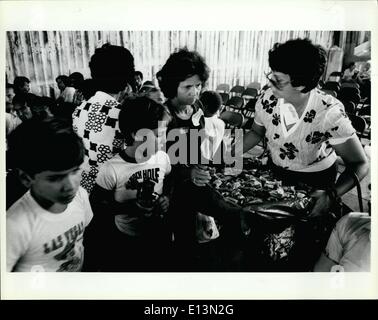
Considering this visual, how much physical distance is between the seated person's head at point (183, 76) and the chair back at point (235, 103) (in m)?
0.19

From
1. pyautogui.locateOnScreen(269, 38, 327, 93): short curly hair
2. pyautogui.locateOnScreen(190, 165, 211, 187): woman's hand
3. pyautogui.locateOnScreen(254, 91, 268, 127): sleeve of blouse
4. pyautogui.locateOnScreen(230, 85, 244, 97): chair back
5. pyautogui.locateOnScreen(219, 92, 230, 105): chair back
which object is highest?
pyautogui.locateOnScreen(269, 38, 327, 93): short curly hair

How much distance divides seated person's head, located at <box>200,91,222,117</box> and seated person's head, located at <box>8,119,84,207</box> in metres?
0.69

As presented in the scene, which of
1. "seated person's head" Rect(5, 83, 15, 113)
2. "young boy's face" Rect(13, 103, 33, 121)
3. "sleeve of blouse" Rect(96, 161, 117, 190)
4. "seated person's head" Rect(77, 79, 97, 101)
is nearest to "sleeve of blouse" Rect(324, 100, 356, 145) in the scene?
"sleeve of blouse" Rect(96, 161, 117, 190)

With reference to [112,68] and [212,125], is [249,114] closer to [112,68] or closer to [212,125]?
[212,125]

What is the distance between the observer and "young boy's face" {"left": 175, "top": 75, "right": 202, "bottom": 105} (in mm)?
1828

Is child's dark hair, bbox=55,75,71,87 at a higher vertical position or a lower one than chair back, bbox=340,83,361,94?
higher

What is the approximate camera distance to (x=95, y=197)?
173 centimetres

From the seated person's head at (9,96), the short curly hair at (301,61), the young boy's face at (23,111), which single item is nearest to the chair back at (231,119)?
the short curly hair at (301,61)

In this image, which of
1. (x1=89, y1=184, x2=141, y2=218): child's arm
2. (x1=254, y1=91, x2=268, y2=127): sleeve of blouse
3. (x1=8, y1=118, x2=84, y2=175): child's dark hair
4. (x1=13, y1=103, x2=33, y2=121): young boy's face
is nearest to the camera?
(x1=8, y1=118, x2=84, y2=175): child's dark hair

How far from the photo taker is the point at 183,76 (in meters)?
1.83

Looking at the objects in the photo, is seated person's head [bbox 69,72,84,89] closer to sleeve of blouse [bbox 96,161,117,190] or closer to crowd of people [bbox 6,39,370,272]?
crowd of people [bbox 6,39,370,272]

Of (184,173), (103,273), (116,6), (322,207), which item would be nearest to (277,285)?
(322,207)

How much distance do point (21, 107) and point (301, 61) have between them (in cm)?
152

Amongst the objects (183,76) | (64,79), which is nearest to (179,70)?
(183,76)
